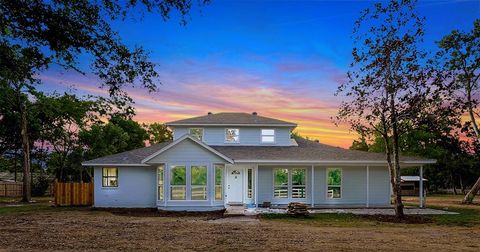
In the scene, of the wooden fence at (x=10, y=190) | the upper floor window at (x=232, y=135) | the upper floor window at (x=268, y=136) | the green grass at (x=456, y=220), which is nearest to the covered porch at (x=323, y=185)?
the upper floor window at (x=232, y=135)

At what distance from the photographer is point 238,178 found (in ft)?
99.1

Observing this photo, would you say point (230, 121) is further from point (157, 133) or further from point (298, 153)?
point (157, 133)

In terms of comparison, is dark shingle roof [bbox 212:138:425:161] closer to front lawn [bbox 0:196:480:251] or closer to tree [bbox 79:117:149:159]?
front lawn [bbox 0:196:480:251]

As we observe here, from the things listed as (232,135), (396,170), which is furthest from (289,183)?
(396,170)

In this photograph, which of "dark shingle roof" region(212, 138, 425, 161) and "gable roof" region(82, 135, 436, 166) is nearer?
"gable roof" region(82, 135, 436, 166)

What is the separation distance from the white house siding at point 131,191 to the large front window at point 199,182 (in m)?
3.48

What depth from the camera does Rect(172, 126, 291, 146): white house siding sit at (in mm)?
32750

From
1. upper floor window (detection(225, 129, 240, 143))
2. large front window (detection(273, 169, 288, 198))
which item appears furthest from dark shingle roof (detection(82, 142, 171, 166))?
large front window (detection(273, 169, 288, 198))

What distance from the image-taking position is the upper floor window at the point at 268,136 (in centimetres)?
3312

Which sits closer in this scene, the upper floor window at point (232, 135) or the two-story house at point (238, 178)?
the two-story house at point (238, 178)

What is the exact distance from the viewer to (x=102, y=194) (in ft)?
96.3

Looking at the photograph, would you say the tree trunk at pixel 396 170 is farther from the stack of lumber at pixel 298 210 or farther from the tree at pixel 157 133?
the tree at pixel 157 133

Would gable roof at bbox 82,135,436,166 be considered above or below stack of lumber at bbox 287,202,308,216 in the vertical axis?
above

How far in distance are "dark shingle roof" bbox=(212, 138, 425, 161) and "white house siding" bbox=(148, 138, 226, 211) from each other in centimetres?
189
